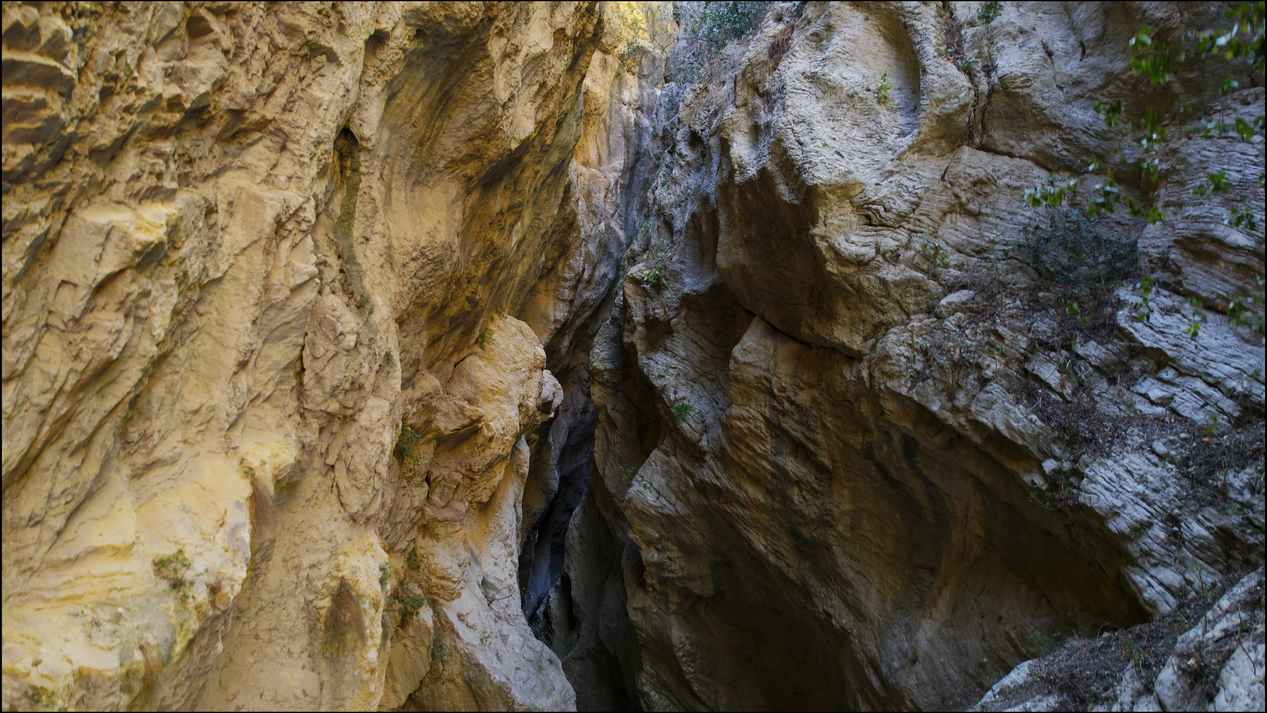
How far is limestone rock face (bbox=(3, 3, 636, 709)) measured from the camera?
438cm

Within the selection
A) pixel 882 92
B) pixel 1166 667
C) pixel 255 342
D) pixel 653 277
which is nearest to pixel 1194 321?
pixel 1166 667

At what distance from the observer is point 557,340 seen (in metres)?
19.1

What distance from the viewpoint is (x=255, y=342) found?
19.2 ft

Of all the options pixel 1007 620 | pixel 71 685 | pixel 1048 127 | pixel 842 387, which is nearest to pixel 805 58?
pixel 1048 127

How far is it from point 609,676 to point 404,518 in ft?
31.7

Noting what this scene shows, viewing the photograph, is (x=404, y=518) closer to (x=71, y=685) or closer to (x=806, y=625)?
(x=71, y=685)

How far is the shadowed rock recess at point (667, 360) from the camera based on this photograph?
4.71m

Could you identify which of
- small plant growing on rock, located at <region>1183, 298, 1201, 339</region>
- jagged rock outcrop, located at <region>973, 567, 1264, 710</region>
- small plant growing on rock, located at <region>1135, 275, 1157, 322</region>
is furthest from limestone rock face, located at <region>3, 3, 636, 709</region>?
small plant growing on rock, located at <region>1183, 298, 1201, 339</region>

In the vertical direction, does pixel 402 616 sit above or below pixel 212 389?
below

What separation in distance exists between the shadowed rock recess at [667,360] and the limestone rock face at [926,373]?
0.04m

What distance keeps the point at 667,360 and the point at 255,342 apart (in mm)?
8494

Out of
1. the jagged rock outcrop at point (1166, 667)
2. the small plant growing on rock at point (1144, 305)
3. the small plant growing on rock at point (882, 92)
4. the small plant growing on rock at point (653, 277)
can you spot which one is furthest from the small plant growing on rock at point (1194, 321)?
the small plant growing on rock at point (653, 277)

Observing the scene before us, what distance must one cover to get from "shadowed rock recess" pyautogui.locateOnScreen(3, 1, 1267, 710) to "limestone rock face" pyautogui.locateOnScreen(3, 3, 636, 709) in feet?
0.09

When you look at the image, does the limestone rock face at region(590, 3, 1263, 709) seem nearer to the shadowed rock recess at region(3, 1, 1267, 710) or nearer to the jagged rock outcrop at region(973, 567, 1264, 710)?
the shadowed rock recess at region(3, 1, 1267, 710)
